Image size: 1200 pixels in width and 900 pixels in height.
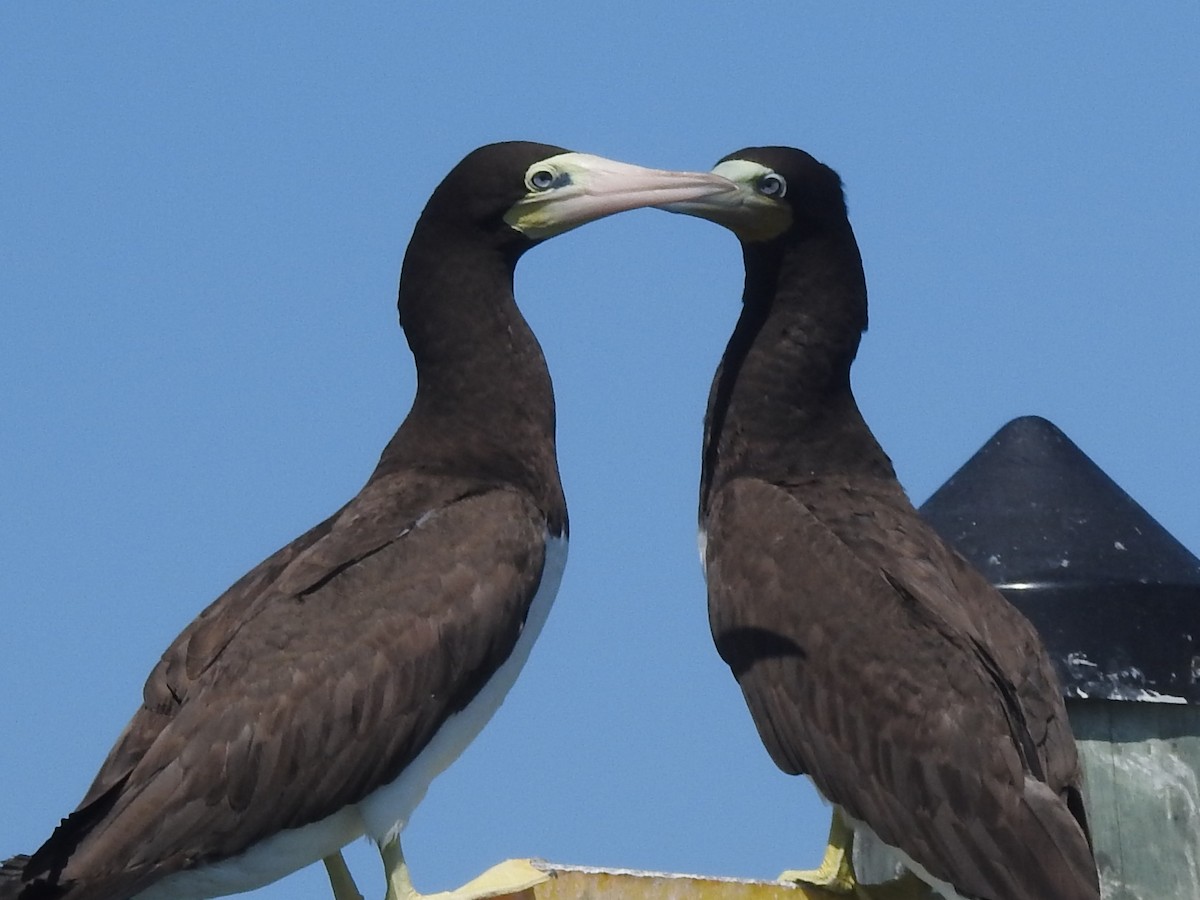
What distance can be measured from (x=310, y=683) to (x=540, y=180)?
2762 mm

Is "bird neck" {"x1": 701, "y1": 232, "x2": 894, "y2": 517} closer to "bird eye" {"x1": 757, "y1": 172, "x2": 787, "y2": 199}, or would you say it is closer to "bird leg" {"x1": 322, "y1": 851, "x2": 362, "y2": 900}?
"bird eye" {"x1": 757, "y1": 172, "x2": 787, "y2": 199}

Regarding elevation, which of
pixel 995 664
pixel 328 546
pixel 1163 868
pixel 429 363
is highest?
pixel 429 363

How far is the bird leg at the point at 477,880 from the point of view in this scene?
10.9 m

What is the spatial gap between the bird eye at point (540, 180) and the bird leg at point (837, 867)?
2.95 m

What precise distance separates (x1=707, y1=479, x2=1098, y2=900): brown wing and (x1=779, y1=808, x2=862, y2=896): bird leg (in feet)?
0.84

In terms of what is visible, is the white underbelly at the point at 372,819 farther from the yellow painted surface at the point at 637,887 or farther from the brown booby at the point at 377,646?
the yellow painted surface at the point at 637,887

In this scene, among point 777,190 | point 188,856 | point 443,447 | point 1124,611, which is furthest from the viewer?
point 777,190

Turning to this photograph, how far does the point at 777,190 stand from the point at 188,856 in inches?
166

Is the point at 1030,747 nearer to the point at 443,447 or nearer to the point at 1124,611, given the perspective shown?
the point at 1124,611

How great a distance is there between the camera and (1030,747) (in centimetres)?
1141

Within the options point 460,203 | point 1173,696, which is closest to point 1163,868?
point 1173,696

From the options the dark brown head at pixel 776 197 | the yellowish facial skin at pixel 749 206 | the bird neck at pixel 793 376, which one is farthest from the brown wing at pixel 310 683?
the dark brown head at pixel 776 197

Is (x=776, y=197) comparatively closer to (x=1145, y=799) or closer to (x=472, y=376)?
(x=472, y=376)

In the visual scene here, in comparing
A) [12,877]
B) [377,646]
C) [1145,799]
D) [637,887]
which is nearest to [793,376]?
[377,646]
